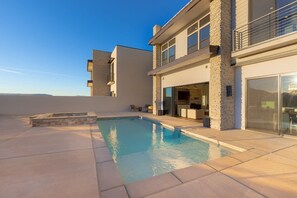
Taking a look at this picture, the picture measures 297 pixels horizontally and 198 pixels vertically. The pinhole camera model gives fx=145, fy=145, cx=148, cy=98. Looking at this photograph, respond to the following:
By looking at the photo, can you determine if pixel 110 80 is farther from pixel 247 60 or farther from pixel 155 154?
pixel 155 154

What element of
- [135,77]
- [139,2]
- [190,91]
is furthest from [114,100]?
[139,2]

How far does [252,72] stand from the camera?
20.5 ft

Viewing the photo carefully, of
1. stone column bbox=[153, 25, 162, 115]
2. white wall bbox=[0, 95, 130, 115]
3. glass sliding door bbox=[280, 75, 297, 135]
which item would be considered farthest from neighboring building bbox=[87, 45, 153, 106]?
glass sliding door bbox=[280, 75, 297, 135]

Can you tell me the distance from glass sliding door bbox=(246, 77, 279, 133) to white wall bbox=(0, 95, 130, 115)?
12810 mm

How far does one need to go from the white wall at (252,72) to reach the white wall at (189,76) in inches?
64.6

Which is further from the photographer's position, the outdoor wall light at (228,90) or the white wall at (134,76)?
the white wall at (134,76)

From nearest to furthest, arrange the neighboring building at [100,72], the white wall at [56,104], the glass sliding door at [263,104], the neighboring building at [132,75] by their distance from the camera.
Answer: the glass sliding door at [263,104] < the white wall at [56,104] < the neighboring building at [132,75] < the neighboring building at [100,72]

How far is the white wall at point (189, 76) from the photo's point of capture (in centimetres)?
816

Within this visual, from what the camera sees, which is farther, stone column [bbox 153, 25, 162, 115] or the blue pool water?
stone column [bbox 153, 25, 162, 115]

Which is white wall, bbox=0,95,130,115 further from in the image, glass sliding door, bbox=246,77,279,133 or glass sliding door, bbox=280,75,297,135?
glass sliding door, bbox=280,75,297,135

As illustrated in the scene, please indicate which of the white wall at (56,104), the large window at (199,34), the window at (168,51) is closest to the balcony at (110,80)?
the white wall at (56,104)

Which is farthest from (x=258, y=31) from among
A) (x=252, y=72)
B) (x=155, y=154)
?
(x=155, y=154)

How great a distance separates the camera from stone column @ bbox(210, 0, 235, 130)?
22.1ft

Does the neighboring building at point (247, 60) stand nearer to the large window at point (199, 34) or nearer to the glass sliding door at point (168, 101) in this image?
the large window at point (199, 34)
